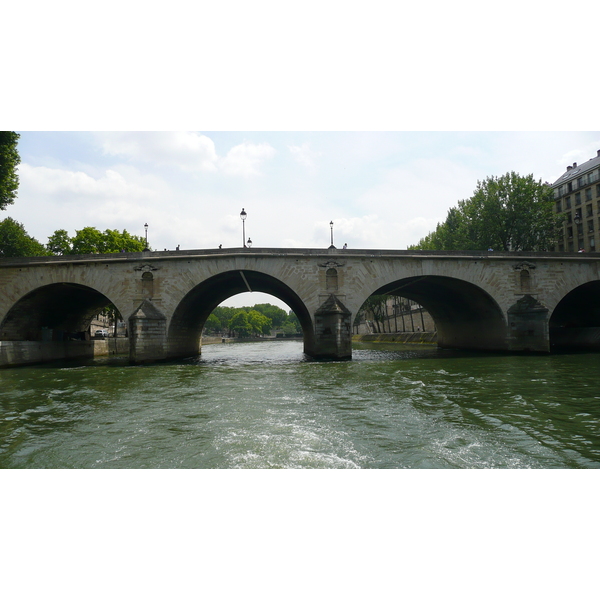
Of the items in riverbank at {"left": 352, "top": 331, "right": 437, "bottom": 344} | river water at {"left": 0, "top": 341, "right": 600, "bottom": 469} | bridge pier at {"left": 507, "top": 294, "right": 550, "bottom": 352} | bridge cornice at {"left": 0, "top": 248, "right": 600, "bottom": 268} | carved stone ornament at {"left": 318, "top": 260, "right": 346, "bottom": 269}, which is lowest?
riverbank at {"left": 352, "top": 331, "right": 437, "bottom": 344}

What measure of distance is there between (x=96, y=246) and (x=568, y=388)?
43.4 m

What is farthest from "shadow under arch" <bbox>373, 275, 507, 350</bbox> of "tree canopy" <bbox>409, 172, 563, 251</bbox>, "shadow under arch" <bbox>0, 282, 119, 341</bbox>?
"shadow under arch" <bbox>0, 282, 119, 341</bbox>

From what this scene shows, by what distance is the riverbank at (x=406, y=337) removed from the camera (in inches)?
2100

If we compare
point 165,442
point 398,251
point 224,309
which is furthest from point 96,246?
point 224,309

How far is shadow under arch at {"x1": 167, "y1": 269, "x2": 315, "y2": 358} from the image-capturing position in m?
30.4

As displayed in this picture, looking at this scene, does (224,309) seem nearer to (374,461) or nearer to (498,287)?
(498,287)

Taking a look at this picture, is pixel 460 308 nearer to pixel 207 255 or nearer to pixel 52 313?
pixel 207 255

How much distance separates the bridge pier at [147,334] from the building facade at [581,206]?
184ft

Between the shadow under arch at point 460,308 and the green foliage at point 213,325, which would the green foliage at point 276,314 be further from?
the shadow under arch at point 460,308

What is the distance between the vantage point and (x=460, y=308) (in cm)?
3762

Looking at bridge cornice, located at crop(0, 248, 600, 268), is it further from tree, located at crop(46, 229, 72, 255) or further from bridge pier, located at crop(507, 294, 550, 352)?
tree, located at crop(46, 229, 72, 255)

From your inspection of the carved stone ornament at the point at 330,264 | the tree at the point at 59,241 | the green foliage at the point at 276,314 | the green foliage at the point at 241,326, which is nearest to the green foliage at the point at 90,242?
the tree at the point at 59,241

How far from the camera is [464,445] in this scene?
820 centimetres

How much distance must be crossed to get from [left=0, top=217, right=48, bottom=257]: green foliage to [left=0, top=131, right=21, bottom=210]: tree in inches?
903
